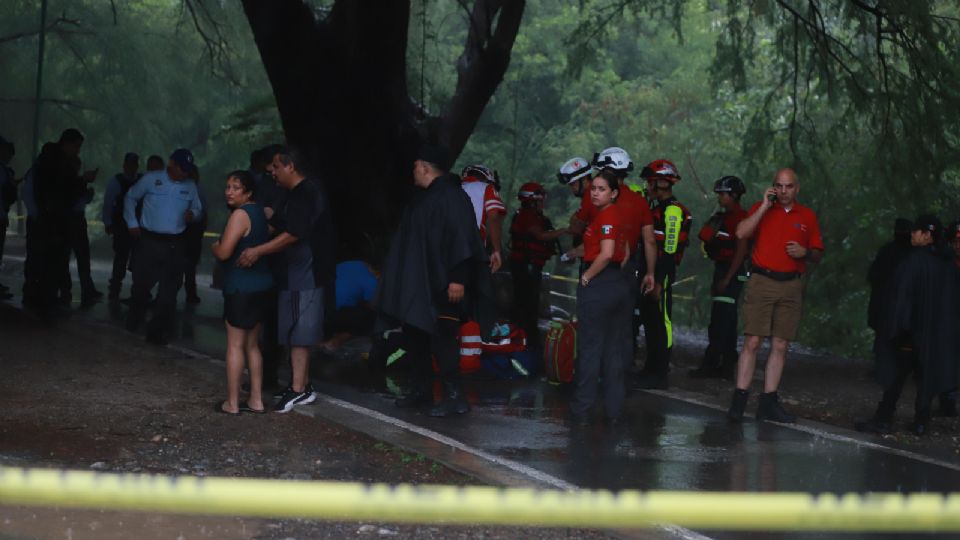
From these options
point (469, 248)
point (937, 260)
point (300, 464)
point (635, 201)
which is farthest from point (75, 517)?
point (937, 260)

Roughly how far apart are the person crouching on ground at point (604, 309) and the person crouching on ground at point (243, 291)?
2154 millimetres

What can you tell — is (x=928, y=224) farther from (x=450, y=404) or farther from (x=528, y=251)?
(x=528, y=251)

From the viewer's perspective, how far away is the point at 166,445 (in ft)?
26.1

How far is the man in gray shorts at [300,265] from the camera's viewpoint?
9211 mm

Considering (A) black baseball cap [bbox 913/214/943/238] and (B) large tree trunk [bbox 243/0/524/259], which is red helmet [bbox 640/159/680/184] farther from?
(B) large tree trunk [bbox 243/0/524/259]

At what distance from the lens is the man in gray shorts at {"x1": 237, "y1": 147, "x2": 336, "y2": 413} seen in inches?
363

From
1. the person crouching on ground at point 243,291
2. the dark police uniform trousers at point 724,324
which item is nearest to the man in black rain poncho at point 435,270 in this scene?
the person crouching on ground at point 243,291

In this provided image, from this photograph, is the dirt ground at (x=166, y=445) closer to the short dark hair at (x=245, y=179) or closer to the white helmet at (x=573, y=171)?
the short dark hair at (x=245, y=179)

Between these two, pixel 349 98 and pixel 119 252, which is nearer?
pixel 349 98

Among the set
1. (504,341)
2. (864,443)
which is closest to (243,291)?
(504,341)

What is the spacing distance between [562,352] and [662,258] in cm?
111

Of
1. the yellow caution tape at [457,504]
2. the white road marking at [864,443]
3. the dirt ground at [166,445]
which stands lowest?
the dirt ground at [166,445]

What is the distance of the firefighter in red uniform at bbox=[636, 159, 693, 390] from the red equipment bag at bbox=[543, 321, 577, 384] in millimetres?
617

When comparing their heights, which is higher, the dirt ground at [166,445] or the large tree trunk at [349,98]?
the large tree trunk at [349,98]
